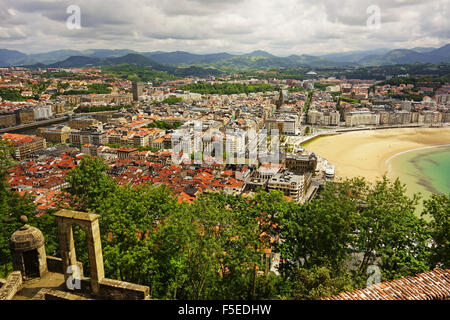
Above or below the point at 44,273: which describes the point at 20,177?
below

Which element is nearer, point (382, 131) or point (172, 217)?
point (172, 217)

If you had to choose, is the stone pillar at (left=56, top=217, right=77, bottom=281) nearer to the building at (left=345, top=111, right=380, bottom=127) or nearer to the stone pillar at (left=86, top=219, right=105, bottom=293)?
the stone pillar at (left=86, top=219, right=105, bottom=293)

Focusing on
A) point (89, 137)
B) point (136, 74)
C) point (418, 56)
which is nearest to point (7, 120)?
point (89, 137)

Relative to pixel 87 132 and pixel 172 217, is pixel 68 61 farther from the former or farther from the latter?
pixel 172 217

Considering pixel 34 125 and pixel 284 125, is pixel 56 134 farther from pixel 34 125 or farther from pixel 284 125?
pixel 284 125

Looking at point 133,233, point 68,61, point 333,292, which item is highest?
point 68,61

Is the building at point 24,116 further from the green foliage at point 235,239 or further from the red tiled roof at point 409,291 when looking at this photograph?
the red tiled roof at point 409,291

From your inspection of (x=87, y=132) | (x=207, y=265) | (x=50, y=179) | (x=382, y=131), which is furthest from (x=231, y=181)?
(x=382, y=131)
